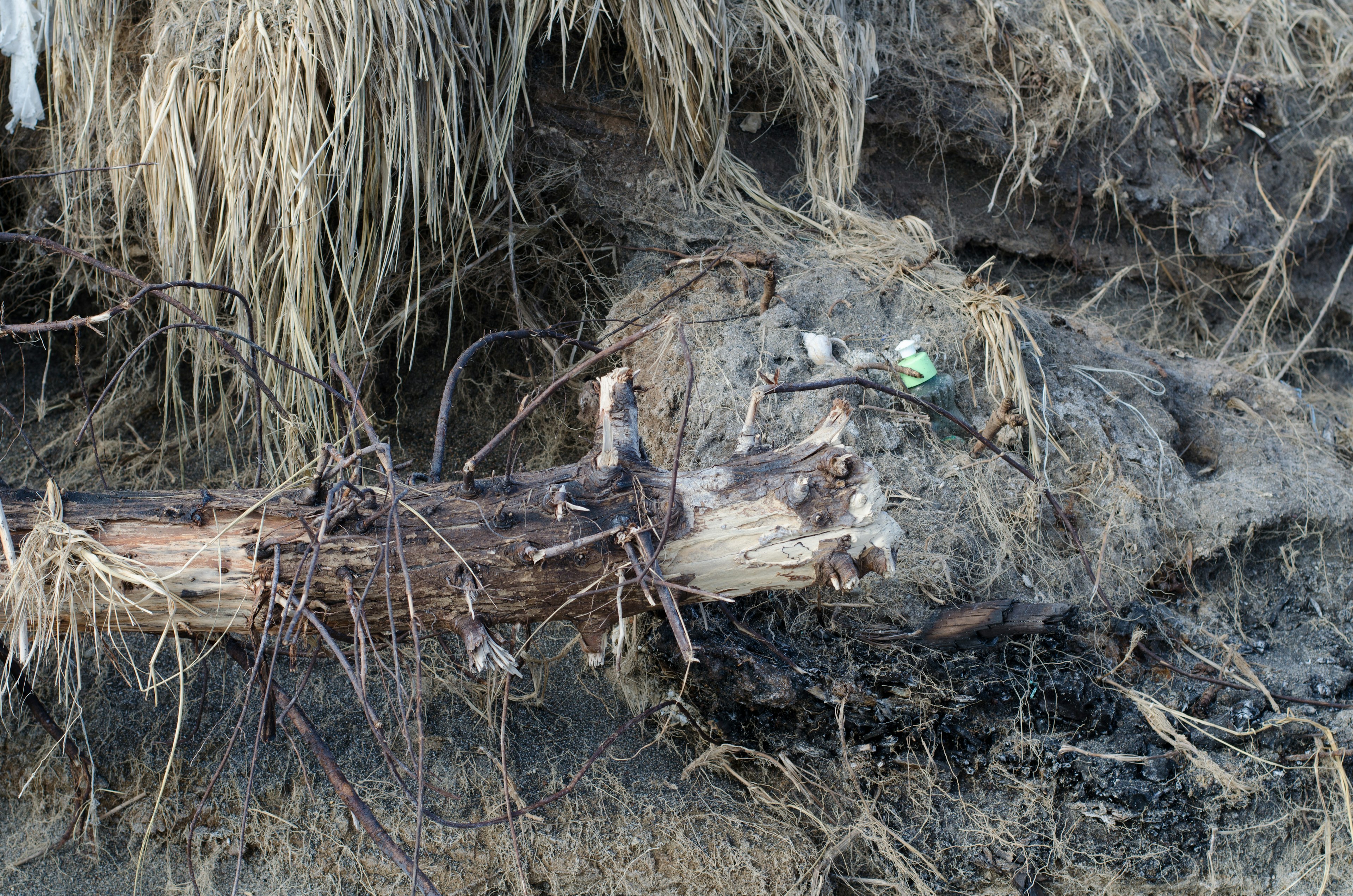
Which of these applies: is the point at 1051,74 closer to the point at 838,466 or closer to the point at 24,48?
the point at 838,466

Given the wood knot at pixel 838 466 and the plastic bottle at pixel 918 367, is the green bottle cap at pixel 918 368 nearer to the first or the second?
the plastic bottle at pixel 918 367

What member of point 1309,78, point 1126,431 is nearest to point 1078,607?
point 1126,431

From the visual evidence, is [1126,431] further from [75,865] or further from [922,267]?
[75,865]

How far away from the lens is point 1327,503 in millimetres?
2598

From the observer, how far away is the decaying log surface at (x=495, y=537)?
156cm

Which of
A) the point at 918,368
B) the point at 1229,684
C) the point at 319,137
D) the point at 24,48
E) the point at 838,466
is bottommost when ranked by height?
the point at 1229,684

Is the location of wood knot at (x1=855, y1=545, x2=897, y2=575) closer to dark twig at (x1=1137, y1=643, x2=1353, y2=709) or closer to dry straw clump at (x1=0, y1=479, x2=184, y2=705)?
dark twig at (x1=1137, y1=643, x2=1353, y2=709)

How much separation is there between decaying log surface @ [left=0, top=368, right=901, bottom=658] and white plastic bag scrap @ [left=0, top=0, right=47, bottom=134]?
140 cm

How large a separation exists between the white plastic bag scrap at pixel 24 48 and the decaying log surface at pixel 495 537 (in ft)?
4.58

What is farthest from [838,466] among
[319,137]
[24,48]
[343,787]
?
[24,48]

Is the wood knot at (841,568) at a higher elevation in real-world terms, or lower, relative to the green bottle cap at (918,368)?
higher

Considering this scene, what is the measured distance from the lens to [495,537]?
1.58 m

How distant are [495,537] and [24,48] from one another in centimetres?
198

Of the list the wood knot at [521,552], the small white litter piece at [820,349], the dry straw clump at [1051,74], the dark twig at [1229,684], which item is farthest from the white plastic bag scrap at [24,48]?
the dark twig at [1229,684]
